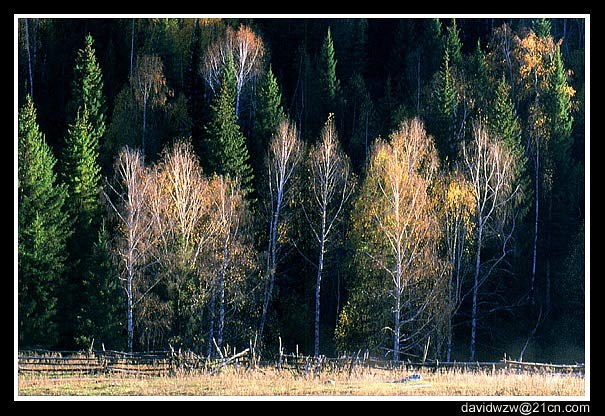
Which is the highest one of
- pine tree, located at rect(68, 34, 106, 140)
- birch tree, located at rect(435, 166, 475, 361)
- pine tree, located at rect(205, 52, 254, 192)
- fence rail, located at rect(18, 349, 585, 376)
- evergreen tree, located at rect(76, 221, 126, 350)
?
pine tree, located at rect(68, 34, 106, 140)

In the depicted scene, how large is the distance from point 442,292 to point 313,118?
15.0m

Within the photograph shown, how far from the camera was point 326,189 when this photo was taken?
1403 inches

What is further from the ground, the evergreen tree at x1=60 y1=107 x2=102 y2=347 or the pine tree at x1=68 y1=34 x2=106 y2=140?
the pine tree at x1=68 y1=34 x2=106 y2=140

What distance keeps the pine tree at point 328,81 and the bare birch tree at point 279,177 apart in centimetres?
774

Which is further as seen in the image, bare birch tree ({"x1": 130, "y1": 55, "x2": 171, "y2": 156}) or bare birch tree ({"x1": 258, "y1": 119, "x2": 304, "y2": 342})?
bare birch tree ({"x1": 130, "y1": 55, "x2": 171, "y2": 156})

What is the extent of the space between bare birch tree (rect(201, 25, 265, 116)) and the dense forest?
115mm

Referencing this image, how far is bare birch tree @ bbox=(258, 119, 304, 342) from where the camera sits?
36.2m

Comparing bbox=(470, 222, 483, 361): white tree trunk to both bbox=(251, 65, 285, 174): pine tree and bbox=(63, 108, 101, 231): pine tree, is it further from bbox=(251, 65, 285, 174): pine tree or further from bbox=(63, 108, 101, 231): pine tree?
bbox=(63, 108, 101, 231): pine tree

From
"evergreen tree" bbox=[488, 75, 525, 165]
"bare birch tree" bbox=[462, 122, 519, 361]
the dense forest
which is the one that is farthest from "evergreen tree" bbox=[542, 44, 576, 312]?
"bare birch tree" bbox=[462, 122, 519, 361]

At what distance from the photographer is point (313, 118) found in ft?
147

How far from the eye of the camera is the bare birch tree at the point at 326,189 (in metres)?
35.7

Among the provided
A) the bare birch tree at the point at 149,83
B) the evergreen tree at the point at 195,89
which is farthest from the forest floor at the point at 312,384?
the bare birch tree at the point at 149,83

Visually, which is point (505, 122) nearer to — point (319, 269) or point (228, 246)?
point (319, 269)

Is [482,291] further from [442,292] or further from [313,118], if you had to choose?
[313,118]
